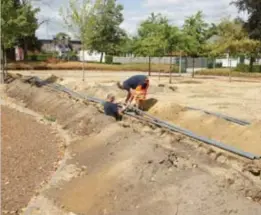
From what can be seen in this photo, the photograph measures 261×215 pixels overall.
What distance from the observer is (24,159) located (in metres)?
10.3

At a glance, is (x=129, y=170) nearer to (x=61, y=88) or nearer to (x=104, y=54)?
(x=61, y=88)

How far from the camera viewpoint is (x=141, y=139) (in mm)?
10422

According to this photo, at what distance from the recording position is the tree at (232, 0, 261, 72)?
47.7 m

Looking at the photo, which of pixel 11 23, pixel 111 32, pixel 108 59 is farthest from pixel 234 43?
pixel 111 32

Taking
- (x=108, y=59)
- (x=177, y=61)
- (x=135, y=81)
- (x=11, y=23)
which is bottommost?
(x=108, y=59)

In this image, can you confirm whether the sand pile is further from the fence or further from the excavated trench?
the fence

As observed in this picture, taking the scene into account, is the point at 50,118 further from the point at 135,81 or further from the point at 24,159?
the point at 24,159

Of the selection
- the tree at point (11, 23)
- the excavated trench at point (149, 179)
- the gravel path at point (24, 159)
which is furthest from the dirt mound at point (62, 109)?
the tree at point (11, 23)

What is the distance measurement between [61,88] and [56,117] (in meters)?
5.61

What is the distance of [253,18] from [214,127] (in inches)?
1539

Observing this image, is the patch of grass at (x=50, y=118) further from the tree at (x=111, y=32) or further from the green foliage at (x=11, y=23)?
the tree at (x=111, y=32)

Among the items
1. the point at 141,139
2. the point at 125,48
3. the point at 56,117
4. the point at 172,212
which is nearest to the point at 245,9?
the point at 125,48

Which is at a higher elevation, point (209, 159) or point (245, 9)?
point (245, 9)

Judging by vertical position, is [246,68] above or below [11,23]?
below
